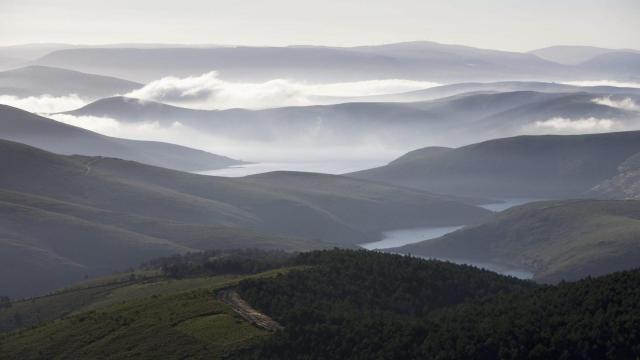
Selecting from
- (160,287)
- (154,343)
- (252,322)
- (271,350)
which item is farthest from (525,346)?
(160,287)

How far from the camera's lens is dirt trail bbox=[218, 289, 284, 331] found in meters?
129

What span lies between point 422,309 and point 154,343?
41.6 meters

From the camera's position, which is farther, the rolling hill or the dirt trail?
the dirt trail

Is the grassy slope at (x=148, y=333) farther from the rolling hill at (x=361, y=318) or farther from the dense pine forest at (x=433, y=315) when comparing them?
the dense pine forest at (x=433, y=315)

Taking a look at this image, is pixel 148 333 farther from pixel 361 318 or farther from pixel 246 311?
pixel 361 318

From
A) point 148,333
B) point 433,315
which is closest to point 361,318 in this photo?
point 433,315

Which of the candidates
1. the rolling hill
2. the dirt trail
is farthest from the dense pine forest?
the dirt trail

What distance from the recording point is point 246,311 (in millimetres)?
136125

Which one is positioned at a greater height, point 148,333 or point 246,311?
point 246,311

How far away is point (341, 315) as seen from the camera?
130 metres

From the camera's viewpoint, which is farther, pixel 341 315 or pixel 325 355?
pixel 341 315

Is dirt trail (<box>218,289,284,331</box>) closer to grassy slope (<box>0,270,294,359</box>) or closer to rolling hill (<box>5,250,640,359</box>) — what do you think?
rolling hill (<box>5,250,640,359</box>)

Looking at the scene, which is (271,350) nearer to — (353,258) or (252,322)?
(252,322)

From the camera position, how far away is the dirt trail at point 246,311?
12888 cm
